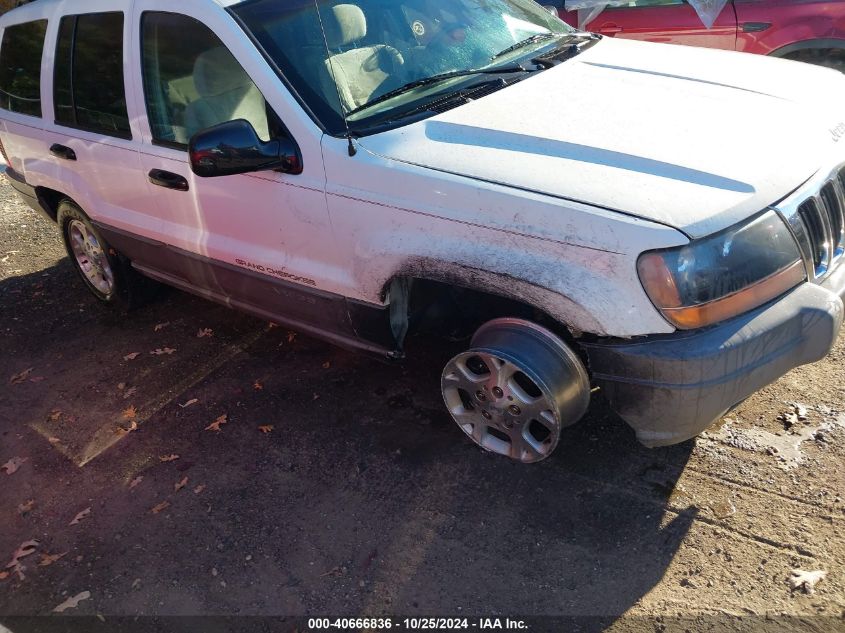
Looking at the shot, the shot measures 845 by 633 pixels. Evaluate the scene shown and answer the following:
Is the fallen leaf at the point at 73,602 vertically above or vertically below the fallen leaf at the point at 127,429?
above

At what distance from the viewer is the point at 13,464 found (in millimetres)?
3807

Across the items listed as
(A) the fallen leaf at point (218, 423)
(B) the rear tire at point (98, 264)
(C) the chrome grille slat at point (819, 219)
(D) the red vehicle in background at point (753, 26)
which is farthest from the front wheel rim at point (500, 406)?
(D) the red vehicle in background at point (753, 26)

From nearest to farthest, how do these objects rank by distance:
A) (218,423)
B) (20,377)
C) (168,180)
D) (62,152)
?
1. (168,180)
2. (218,423)
3. (62,152)
4. (20,377)

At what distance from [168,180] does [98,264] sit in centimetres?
152

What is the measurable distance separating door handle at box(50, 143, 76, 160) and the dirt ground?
4.34 ft

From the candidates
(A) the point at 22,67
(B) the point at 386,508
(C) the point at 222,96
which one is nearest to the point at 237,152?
(C) the point at 222,96

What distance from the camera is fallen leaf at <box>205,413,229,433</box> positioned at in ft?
12.6

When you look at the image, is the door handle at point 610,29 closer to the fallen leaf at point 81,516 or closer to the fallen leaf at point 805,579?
the fallen leaf at point 805,579

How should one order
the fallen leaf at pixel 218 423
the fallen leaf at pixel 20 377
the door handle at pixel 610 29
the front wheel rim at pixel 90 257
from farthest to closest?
the door handle at pixel 610 29
the front wheel rim at pixel 90 257
the fallen leaf at pixel 20 377
the fallen leaf at pixel 218 423

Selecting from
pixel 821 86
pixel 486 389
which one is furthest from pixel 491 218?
pixel 821 86

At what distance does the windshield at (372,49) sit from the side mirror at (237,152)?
0.69 ft

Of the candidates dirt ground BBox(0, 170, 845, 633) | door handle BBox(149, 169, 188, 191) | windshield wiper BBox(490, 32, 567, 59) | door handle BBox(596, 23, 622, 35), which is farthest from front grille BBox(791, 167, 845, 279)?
door handle BBox(596, 23, 622, 35)

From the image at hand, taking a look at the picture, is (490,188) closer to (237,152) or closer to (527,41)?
(237,152)

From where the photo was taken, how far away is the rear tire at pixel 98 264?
188 inches
